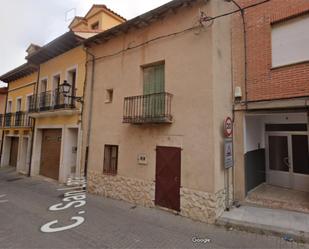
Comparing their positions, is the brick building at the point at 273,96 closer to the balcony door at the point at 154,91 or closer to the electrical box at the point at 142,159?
the balcony door at the point at 154,91

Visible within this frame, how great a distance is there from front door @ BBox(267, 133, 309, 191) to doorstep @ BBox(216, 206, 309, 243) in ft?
8.11

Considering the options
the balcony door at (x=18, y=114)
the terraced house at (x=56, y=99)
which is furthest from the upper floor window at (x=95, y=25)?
the balcony door at (x=18, y=114)

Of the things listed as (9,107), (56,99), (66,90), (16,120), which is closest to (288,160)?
(66,90)

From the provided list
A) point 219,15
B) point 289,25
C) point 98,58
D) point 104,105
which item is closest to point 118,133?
point 104,105

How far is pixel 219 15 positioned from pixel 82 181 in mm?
8089

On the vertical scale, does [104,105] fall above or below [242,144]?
above

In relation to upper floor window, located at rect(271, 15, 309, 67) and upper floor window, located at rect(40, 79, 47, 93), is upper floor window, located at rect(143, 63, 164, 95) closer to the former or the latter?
upper floor window, located at rect(271, 15, 309, 67)

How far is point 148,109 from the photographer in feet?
23.3

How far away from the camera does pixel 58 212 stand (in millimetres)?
6520

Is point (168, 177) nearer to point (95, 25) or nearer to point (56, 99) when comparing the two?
point (56, 99)

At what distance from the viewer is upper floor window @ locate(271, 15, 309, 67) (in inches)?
239

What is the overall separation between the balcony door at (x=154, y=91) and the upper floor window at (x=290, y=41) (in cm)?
359

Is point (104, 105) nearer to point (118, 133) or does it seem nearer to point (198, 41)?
point (118, 133)

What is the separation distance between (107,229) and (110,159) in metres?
3.36
